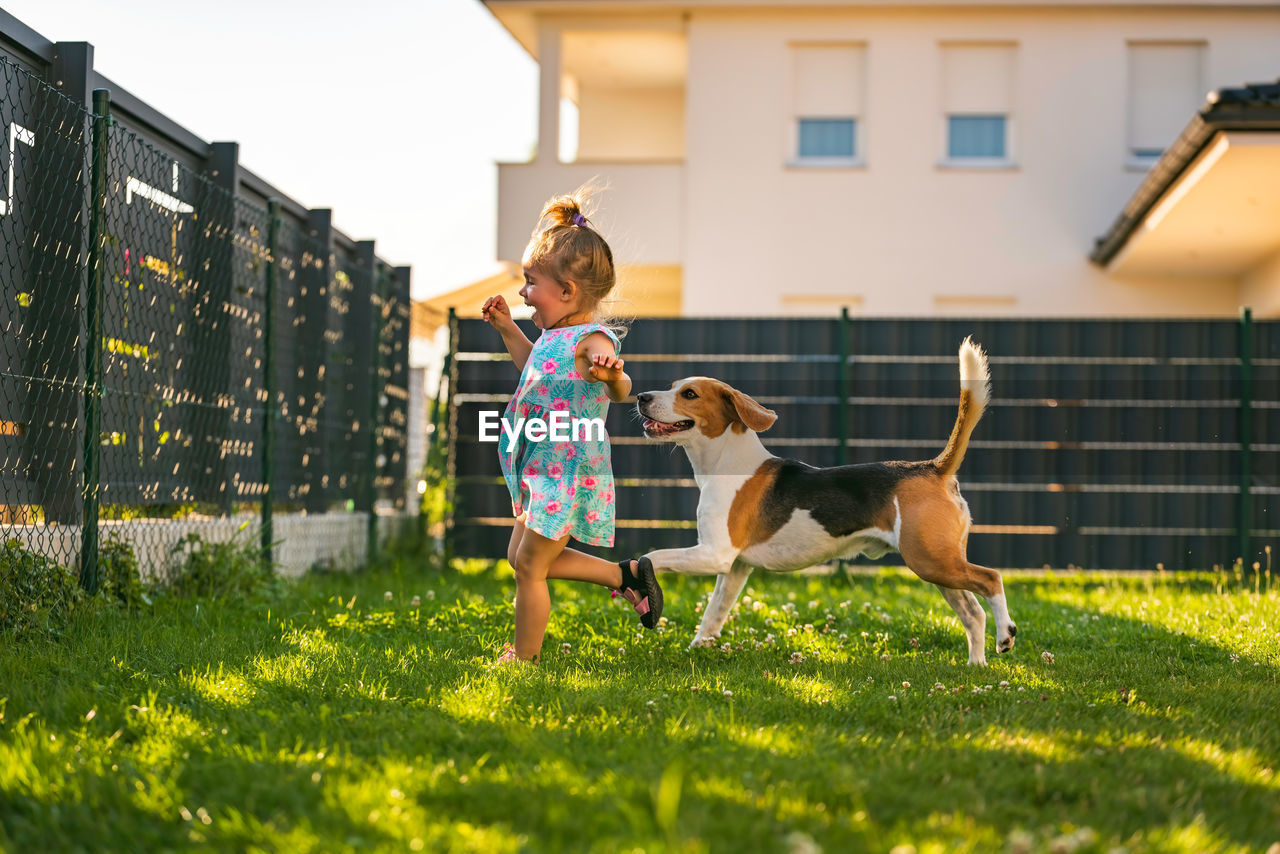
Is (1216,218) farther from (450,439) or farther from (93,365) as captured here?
(93,365)

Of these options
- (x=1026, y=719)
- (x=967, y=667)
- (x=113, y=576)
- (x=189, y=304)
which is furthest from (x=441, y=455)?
(x=1026, y=719)

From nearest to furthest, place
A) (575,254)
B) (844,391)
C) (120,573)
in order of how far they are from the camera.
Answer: (575,254)
(120,573)
(844,391)

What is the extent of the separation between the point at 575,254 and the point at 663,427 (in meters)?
0.91

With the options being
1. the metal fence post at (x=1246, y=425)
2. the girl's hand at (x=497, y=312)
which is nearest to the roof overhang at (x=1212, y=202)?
the metal fence post at (x=1246, y=425)

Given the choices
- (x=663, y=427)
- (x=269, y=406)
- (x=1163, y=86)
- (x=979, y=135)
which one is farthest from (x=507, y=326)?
(x=1163, y=86)

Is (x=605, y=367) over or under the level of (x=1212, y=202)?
under

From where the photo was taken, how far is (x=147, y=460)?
6.29 meters

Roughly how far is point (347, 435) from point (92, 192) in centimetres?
398

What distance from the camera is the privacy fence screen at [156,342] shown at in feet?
17.4

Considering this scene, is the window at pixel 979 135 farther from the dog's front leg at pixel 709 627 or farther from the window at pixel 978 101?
the dog's front leg at pixel 709 627

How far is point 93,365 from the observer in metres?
5.48

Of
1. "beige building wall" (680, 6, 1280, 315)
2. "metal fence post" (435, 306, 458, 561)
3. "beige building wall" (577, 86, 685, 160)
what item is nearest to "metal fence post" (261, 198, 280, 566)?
"metal fence post" (435, 306, 458, 561)

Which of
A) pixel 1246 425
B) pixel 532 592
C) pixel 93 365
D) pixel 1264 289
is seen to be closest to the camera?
pixel 532 592

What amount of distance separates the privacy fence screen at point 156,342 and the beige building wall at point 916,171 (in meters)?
6.66
